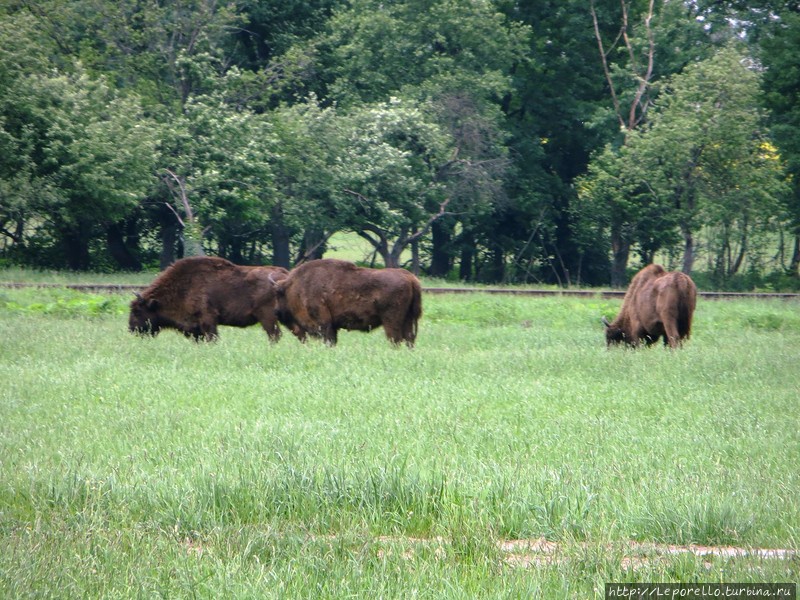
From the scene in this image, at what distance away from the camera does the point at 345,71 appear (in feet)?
131

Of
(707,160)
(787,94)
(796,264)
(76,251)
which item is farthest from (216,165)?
(796,264)

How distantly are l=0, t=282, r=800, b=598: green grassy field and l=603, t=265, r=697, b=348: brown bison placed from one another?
2161 mm

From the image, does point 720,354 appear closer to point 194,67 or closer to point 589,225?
point 194,67

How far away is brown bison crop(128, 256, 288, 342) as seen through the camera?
59.6ft

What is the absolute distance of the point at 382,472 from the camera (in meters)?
7.02

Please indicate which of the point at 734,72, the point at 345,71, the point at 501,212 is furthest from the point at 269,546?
the point at 501,212

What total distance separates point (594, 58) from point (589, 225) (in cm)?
819

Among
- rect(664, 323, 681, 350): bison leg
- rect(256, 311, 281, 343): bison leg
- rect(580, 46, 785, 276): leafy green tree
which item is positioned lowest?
rect(256, 311, 281, 343): bison leg

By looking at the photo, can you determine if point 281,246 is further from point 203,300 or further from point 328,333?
point 328,333

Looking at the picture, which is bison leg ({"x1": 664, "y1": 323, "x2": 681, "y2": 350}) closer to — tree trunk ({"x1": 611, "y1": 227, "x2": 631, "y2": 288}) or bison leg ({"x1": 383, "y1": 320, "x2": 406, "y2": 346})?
bison leg ({"x1": 383, "y1": 320, "x2": 406, "y2": 346})

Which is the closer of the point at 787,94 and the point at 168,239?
the point at 168,239

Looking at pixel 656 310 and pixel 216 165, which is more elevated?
pixel 216 165

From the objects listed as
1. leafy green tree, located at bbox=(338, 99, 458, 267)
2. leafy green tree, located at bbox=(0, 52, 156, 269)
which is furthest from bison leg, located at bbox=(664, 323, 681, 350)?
leafy green tree, located at bbox=(0, 52, 156, 269)

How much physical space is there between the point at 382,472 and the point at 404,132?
3052cm
